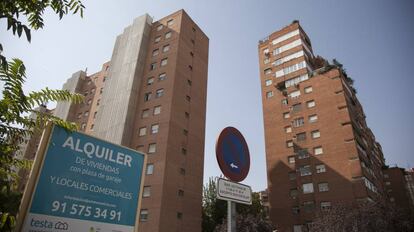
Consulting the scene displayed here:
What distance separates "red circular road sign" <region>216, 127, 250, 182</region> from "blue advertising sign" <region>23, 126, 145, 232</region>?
1.07 m

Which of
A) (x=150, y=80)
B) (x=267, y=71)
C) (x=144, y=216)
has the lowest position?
(x=144, y=216)

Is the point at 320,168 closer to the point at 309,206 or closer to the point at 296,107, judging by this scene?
the point at 309,206

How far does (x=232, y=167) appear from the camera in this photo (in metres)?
4.16

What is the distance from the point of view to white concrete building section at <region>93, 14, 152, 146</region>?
3725 cm

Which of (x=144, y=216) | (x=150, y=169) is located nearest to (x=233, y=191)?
(x=144, y=216)

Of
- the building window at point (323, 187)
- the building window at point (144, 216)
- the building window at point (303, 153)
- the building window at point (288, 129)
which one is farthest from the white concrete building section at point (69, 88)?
the building window at point (323, 187)

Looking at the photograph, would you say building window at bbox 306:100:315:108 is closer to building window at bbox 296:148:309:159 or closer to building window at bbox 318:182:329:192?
building window at bbox 296:148:309:159

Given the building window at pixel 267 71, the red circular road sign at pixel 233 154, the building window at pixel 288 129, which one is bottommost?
the red circular road sign at pixel 233 154

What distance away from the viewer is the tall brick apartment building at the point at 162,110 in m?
31.8

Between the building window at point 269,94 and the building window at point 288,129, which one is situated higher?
the building window at point 269,94

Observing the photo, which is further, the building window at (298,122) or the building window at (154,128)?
the building window at (298,122)

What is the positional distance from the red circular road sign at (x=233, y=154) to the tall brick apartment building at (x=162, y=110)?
2682 centimetres

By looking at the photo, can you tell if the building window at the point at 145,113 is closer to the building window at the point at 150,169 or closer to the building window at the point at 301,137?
the building window at the point at 150,169

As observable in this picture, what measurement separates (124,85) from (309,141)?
25.2 meters
